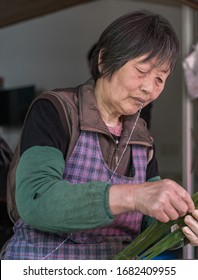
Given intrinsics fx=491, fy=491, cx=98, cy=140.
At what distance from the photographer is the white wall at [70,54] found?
393 centimetres

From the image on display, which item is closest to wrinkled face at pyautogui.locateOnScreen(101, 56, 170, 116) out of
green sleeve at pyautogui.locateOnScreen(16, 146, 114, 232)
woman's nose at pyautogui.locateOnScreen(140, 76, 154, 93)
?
woman's nose at pyautogui.locateOnScreen(140, 76, 154, 93)

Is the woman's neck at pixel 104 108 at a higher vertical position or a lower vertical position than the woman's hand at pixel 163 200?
higher

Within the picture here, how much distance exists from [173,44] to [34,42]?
12.6ft

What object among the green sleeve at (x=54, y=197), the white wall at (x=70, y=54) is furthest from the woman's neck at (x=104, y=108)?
the white wall at (x=70, y=54)

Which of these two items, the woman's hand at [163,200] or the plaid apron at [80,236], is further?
the plaid apron at [80,236]

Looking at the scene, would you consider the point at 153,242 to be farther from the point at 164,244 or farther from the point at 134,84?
the point at 134,84

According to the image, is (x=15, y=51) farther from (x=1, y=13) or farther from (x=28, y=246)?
(x=28, y=246)

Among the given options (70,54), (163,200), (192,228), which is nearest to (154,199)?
(163,200)

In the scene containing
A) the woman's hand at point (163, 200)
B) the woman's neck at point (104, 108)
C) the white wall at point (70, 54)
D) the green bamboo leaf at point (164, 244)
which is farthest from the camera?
the white wall at point (70, 54)

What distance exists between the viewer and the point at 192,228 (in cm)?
81

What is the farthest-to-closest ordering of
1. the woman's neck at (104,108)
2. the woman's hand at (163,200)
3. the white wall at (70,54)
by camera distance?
the white wall at (70,54)
the woman's neck at (104,108)
the woman's hand at (163,200)

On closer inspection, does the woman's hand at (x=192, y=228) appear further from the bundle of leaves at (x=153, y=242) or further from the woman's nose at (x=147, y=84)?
the woman's nose at (x=147, y=84)

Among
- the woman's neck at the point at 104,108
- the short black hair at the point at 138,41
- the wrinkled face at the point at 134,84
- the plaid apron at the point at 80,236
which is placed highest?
the short black hair at the point at 138,41
